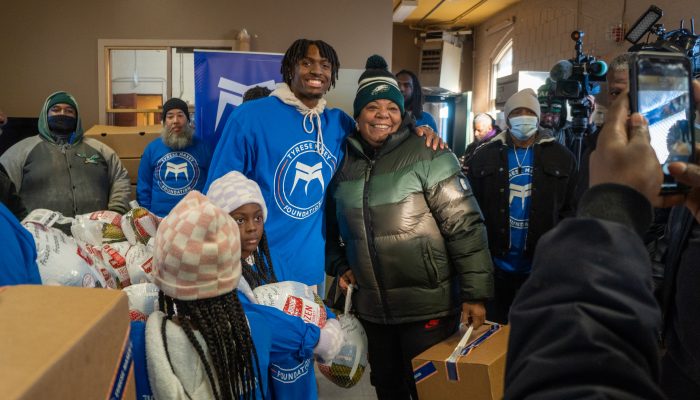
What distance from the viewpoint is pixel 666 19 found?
580 centimetres

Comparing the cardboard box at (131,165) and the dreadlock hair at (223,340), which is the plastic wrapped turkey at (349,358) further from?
the cardboard box at (131,165)

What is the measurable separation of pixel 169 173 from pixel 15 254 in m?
2.55

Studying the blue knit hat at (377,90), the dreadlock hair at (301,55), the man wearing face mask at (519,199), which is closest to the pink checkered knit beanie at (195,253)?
the blue knit hat at (377,90)

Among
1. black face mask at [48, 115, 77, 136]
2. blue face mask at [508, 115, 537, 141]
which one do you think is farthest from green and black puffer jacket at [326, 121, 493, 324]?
black face mask at [48, 115, 77, 136]

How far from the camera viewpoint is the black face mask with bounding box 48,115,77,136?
345 centimetres

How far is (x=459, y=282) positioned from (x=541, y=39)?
759 cm

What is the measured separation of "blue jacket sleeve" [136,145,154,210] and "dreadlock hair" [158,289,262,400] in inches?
96.4

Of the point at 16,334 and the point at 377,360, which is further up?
the point at 16,334

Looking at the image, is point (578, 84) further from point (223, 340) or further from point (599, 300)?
point (599, 300)

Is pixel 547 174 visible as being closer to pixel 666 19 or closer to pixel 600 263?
pixel 600 263

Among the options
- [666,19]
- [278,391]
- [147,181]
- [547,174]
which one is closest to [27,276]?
[278,391]

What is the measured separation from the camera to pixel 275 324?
149 cm

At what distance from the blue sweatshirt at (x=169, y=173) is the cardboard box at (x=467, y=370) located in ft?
7.41

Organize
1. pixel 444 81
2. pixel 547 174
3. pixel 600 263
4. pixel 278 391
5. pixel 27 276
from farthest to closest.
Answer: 1. pixel 444 81
2. pixel 547 174
3. pixel 278 391
4. pixel 27 276
5. pixel 600 263
